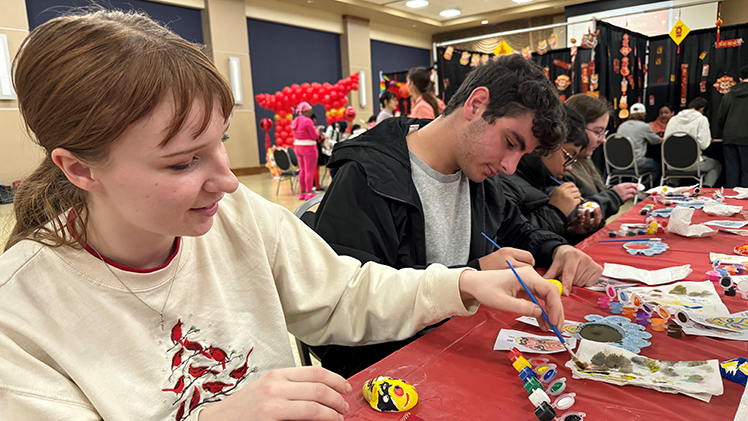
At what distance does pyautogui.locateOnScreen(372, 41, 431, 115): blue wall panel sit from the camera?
481 inches

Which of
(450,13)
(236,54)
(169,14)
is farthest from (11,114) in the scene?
(450,13)

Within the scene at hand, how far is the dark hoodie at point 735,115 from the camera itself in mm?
5418

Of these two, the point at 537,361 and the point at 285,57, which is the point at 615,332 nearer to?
the point at 537,361

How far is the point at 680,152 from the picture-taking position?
218 inches

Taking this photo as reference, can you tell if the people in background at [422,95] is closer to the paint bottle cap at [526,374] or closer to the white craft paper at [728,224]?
the white craft paper at [728,224]

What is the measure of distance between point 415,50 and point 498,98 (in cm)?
1275

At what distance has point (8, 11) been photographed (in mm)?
6852

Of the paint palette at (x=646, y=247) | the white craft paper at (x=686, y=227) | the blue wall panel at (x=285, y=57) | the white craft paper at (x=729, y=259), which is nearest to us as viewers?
the white craft paper at (x=729, y=259)

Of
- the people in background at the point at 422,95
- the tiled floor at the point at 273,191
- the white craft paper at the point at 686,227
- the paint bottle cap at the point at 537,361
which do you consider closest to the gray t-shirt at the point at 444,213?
the paint bottle cap at the point at 537,361

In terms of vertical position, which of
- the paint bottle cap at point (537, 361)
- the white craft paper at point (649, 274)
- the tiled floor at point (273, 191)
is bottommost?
the tiled floor at point (273, 191)

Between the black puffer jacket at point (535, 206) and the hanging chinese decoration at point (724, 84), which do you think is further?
the hanging chinese decoration at point (724, 84)

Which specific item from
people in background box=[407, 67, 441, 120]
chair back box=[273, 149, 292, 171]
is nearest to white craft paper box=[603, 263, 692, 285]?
people in background box=[407, 67, 441, 120]

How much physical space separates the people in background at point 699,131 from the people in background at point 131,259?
19.8ft

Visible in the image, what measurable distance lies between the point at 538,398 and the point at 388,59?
12.6 m
